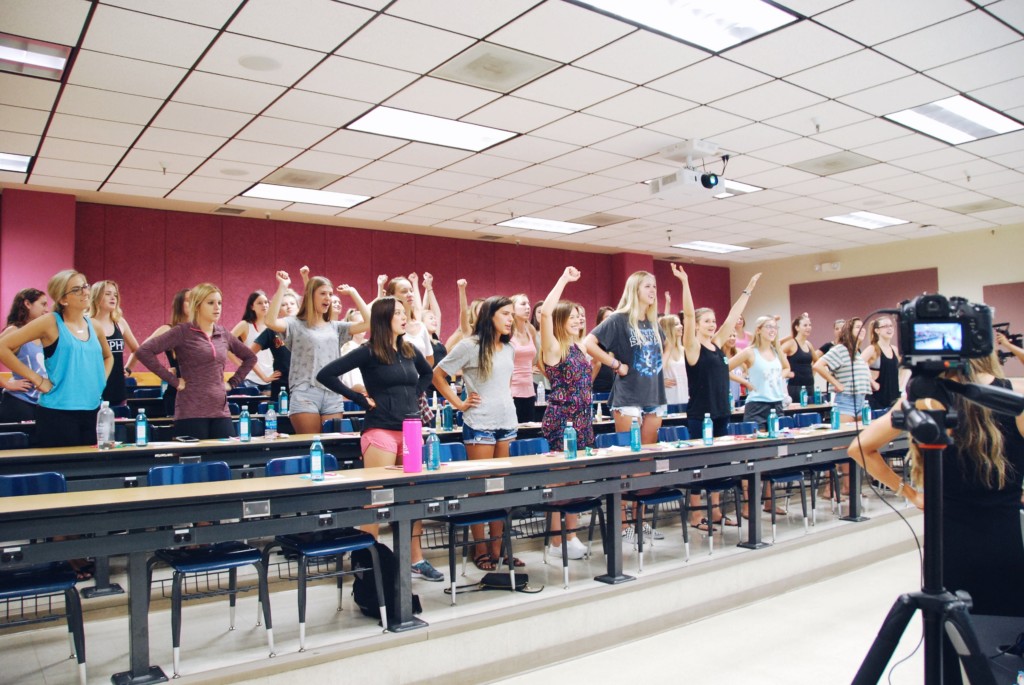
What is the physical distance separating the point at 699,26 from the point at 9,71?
4.33 m

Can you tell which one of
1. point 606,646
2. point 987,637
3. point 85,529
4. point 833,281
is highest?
point 833,281

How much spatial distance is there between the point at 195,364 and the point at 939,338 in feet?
12.6

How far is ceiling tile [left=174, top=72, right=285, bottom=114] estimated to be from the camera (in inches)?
195

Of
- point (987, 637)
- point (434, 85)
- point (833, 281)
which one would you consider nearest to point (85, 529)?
point (987, 637)

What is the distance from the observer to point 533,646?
320 cm

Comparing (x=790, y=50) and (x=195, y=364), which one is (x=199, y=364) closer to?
(x=195, y=364)

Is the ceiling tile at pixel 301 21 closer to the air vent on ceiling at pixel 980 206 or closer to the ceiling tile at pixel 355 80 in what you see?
the ceiling tile at pixel 355 80

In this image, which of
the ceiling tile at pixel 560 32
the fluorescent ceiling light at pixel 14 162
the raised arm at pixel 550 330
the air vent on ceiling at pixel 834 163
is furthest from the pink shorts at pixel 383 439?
the air vent on ceiling at pixel 834 163

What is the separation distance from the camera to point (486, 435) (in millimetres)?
4090

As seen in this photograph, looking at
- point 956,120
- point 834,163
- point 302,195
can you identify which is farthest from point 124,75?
point 956,120

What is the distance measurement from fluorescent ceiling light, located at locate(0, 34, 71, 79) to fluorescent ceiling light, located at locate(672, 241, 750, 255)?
889 centimetres

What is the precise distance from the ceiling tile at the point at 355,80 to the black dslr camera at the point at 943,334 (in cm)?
402

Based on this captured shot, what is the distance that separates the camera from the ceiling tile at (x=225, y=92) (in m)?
4.94

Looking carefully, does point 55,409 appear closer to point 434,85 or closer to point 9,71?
point 9,71
